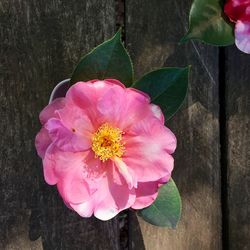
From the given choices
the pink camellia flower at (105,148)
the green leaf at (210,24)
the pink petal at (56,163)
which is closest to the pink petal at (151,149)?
the pink camellia flower at (105,148)

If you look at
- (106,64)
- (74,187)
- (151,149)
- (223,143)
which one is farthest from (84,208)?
(223,143)

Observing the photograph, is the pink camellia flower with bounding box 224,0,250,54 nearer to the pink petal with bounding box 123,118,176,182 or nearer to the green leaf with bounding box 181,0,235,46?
the green leaf with bounding box 181,0,235,46

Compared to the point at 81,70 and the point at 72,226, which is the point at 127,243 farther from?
the point at 81,70

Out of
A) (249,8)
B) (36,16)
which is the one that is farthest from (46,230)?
(249,8)

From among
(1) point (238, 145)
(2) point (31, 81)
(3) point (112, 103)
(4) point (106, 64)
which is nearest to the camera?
(3) point (112, 103)

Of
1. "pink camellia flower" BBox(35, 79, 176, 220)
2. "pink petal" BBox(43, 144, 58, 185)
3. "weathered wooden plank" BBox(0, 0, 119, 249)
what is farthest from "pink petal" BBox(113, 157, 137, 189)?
"weathered wooden plank" BBox(0, 0, 119, 249)

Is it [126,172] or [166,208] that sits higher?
[126,172]

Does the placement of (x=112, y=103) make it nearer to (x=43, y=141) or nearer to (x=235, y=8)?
(x=43, y=141)

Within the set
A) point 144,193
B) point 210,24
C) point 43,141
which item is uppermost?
point 210,24

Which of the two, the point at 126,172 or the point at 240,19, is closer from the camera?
the point at 126,172
